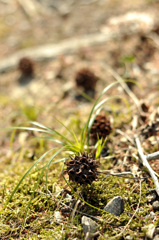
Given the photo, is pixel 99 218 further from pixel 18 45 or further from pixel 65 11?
pixel 65 11

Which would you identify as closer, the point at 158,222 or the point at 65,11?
the point at 158,222

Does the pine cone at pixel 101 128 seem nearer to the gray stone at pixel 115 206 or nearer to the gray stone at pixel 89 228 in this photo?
the gray stone at pixel 115 206

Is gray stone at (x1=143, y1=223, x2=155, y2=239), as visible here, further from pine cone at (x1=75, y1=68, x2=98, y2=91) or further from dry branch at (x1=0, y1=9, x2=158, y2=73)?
dry branch at (x1=0, y1=9, x2=158, y2=73)

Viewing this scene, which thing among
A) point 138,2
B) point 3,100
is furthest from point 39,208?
point 138,2

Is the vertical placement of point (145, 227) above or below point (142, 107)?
below

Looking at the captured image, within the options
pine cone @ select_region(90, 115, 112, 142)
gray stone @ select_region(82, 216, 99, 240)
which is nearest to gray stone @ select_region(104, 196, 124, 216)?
gray stone @ select_region(82, 216, 99, 240)

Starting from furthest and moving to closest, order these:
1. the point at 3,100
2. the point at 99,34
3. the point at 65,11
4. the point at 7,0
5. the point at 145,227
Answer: the point at 7,0, the point at 65,11, the point at 99,34, the point at 3,100, the point at 145,227

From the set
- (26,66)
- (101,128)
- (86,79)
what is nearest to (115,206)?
(101,128)

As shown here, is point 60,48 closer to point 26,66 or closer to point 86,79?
point 26,66
